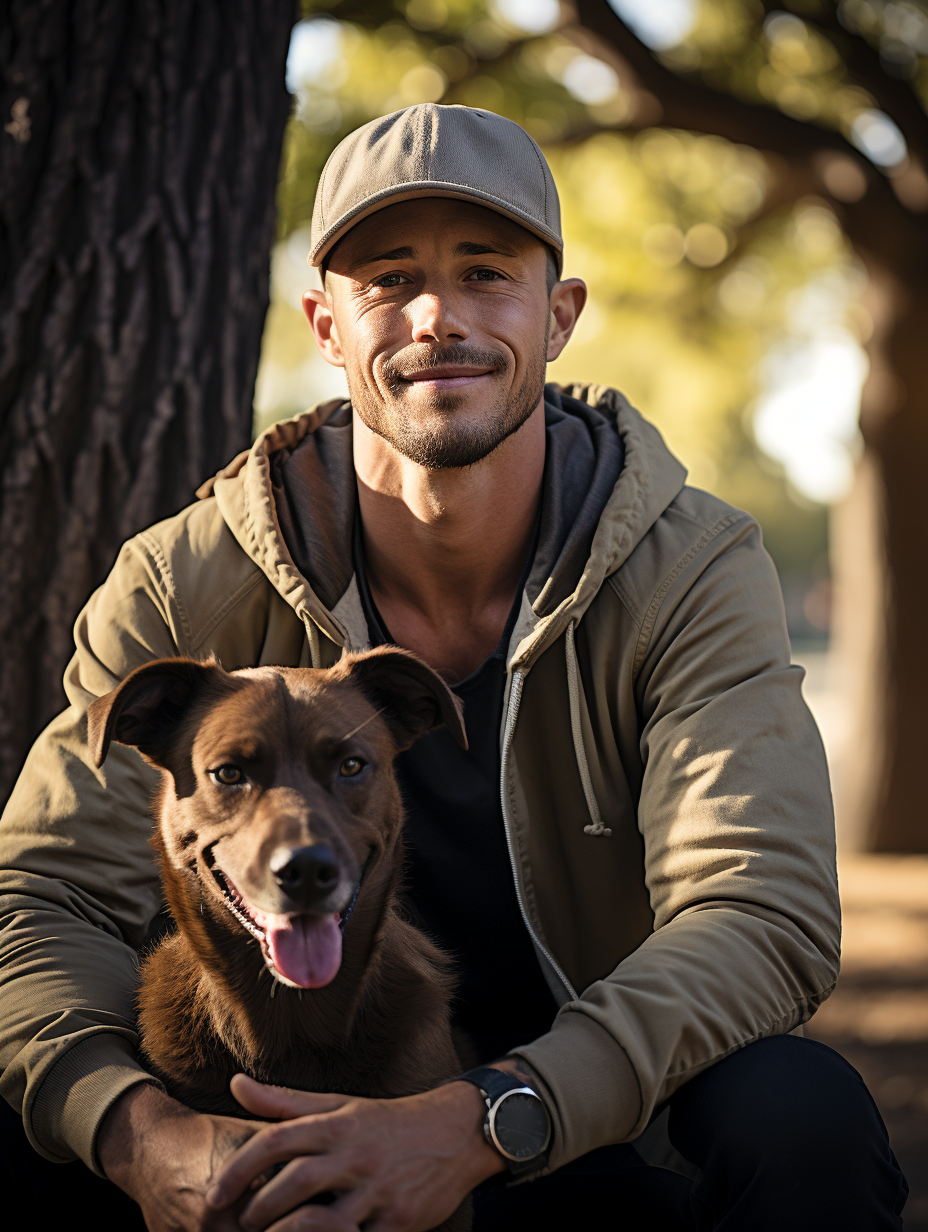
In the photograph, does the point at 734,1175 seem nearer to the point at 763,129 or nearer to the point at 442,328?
the point at 442,328

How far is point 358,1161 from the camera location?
200 cm

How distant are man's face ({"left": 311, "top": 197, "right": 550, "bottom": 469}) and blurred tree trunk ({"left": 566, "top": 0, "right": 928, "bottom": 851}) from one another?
704 cm

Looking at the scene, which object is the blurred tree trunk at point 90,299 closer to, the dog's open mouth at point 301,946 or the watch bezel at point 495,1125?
the dog's open mouth at point 301,946

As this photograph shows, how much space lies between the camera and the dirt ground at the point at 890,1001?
499 cm

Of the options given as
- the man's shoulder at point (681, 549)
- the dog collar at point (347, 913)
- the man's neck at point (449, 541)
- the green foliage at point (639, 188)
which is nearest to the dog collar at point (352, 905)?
the dog collar at point (347, 913)

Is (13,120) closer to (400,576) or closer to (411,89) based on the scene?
(400,576)

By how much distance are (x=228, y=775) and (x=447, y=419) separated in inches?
45.4

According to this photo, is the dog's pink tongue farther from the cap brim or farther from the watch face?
the cap brim

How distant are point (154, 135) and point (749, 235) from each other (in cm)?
828

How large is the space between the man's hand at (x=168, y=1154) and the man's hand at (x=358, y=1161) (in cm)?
5

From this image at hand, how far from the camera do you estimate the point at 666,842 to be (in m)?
2.58

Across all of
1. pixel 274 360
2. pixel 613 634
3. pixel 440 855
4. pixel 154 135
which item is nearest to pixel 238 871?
pixel 440 855

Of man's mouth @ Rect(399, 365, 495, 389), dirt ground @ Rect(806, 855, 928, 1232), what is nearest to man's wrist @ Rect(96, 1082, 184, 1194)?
man's mouth @ Rect(399, 365, 495, 389)

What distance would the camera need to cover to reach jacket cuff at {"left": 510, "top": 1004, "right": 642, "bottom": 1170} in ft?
6.91
